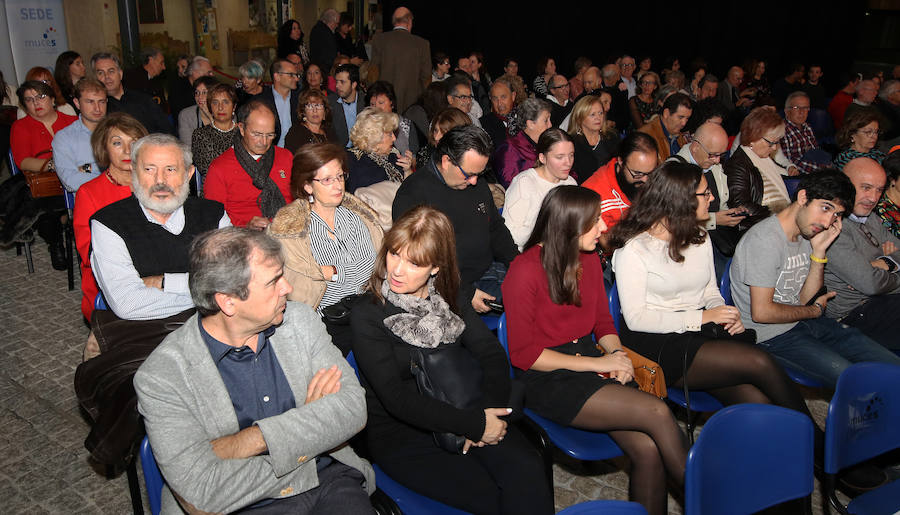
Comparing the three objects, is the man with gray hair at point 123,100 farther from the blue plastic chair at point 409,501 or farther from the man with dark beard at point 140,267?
the blue plastic chair at point 409,501

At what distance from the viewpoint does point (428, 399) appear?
7.55 ft

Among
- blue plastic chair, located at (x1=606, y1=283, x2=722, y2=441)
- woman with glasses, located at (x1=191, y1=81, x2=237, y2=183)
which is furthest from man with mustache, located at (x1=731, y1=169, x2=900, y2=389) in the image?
woman with glasses, located at (x1=191, y1=81, x2=237, y2=183)

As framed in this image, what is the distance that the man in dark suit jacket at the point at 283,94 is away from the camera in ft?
20.2

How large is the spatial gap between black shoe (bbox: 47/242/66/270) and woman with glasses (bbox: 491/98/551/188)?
3871 mm

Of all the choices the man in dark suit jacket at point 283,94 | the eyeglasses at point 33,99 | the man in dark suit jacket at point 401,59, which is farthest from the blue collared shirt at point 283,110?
the eyeglasses at point 33,99

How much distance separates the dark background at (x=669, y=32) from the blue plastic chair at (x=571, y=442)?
11664mm

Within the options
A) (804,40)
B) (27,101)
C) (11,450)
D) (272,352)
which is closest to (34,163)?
(27,101)

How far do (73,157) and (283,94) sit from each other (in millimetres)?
2255

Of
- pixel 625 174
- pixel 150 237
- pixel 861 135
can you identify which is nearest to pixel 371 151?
pixel 625 174

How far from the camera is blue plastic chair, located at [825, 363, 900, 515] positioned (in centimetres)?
225

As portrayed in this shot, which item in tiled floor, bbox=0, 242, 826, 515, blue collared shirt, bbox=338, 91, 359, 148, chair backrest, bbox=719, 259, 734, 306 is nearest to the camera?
tiled floor, bbox=0, 242, 826, 515

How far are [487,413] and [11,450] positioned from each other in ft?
8.45

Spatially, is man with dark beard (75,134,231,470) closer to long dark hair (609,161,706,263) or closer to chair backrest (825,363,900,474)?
long dark hair (609,161,706,263)

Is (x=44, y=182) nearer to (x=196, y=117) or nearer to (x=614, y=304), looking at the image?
(x=196, y=117)
